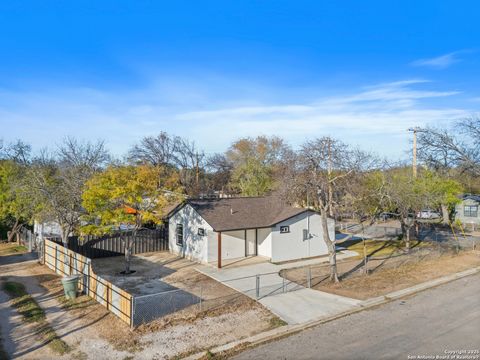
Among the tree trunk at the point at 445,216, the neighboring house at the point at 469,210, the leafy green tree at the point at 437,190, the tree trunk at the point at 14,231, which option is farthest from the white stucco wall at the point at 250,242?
the neighboring house at the point at 469,210

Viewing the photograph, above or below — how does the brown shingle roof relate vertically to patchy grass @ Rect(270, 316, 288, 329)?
above

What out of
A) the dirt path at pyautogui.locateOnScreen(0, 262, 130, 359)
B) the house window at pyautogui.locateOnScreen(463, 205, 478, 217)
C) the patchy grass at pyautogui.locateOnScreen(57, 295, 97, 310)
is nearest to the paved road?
the dirt path at pyautogui.locateOnScreen(0, 262, 130, 359)

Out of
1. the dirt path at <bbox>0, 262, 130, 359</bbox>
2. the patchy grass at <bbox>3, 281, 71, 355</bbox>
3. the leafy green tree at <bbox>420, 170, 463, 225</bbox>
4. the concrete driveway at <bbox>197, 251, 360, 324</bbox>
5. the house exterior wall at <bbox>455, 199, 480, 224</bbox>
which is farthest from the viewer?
the house exterior wall at <bbox>455, 199, 480, 224</bbox>

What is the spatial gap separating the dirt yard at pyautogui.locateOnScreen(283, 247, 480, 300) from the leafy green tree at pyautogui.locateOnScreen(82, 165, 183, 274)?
27.2ft

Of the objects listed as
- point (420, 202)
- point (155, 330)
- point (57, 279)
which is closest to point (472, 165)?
point (420, 202)

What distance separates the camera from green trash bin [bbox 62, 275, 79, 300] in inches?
579

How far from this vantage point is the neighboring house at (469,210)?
133 ft

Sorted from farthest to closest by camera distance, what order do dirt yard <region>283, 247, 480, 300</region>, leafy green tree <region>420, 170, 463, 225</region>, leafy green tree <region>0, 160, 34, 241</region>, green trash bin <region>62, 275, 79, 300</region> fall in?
1. leafy green tree <region>420, 170, 463, 225</region>
2. leafy green tree <region>0, 160, 34, 241</region>
3. dirt yard <region>283, 247, 480, 300</region>
4. green trash bin <region>62, 275, 79, 300</region>

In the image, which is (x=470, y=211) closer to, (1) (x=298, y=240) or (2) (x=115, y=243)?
(1) (x=298, y=240)

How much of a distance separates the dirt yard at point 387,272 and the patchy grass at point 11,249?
62.4 feet

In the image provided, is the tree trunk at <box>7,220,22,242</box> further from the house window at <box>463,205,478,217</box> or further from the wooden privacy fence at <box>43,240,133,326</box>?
the house window at <box>463,205,478,217</box>

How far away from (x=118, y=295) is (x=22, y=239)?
789 inches

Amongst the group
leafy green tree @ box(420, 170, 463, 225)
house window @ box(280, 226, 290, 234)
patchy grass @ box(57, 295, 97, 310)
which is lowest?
patchy grass @ box(57, 295, 97, 310)

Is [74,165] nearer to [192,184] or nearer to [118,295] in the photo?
[118,295]
